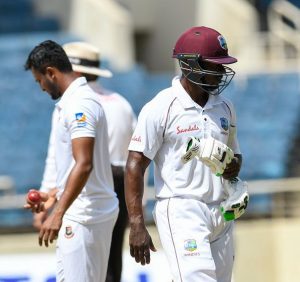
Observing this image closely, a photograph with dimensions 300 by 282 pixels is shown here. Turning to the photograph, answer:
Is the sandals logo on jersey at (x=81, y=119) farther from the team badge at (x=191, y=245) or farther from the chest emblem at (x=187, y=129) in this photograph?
the team badge at (x=191, y=245)

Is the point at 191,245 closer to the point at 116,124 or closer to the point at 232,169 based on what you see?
the point at 232,169

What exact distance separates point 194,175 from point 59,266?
1024 millimetres

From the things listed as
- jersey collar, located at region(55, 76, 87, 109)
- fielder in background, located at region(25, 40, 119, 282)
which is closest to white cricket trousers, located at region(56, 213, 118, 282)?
fielder in background, located at region(25, 40, 119, 282)

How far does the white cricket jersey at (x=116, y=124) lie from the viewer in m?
6.97

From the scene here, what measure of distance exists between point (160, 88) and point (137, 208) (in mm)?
8920

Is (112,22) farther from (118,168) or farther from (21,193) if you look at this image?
(118,168)

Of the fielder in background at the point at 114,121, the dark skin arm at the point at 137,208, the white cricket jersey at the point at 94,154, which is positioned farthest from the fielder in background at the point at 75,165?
the fielder in background at the point at 114,121

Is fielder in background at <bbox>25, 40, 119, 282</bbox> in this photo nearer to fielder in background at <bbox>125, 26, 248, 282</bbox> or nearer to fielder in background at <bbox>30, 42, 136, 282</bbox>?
fielder in background at <bbox>125, 26, 248, 282</bbox>

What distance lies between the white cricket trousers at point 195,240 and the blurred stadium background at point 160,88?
10.3 ft

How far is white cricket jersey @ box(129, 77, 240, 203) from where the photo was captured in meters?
5.24

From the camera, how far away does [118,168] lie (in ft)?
22.9

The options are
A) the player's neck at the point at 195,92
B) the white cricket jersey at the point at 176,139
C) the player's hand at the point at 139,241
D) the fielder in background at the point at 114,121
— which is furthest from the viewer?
the fielder in background at the point at 114,121

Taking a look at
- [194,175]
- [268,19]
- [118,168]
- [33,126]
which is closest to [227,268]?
[194,175]

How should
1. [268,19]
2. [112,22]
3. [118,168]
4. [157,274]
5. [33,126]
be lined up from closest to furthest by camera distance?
[118,168]
[157,274]
[33,126]
[112,22]
[268,19]
